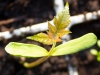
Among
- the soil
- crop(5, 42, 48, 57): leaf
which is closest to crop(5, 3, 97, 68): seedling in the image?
crop(5, 42, 48, 57): leaf

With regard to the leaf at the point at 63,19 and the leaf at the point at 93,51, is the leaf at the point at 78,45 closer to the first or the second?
the leaf at the point at 63,19

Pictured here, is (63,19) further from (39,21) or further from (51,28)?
(39,21)

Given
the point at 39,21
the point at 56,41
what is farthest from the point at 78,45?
the point at 39,21

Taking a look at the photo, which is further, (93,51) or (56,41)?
(93,51)

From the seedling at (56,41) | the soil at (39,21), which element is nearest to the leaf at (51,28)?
the seedling at (56,41)

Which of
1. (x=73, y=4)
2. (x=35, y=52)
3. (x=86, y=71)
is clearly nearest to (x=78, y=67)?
(x=86, y=71)
